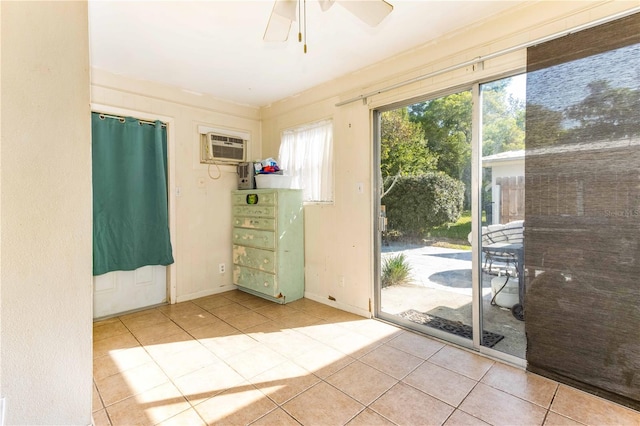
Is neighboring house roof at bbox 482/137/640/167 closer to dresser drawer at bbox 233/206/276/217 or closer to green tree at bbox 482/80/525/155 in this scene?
green tree at bbox 482/80/525/155

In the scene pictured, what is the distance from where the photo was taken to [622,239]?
5.57 ft

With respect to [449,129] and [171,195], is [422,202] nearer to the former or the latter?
[449,129]

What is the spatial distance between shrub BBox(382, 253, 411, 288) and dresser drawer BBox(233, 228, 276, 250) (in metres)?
1.24

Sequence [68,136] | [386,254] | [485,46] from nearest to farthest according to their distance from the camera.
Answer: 1. [68,136]
2. [485,46]
3. [386,254]

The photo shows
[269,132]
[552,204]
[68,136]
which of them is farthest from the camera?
[269,132]

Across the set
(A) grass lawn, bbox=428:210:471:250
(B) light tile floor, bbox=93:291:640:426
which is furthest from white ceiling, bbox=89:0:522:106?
(B) light tile floor, bbox=93:291:640:426

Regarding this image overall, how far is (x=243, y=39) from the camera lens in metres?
2.43

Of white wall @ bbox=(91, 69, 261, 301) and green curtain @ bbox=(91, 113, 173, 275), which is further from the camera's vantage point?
white wall @ bbox=(91, 69, 261, 301)

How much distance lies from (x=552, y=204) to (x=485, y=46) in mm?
1224

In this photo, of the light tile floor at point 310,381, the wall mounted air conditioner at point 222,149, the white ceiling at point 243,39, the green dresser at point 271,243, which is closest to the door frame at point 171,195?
the wall mounted air conditioner at point 222,149

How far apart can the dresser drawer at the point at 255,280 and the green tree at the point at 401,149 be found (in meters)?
1.65

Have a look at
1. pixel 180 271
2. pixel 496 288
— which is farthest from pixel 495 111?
pixel 180 271

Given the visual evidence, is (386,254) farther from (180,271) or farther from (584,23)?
(180,271)

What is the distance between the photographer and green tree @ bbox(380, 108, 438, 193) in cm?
269
